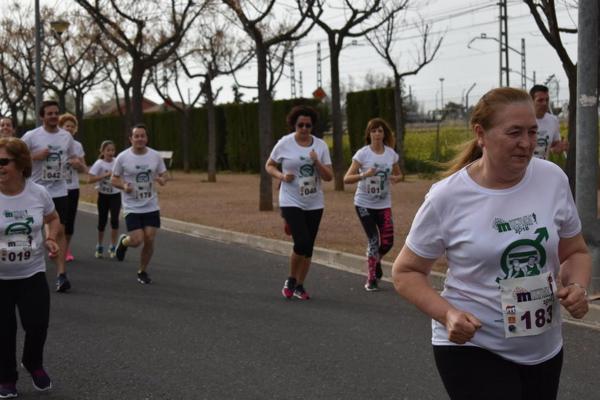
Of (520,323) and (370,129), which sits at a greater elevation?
(370,129)

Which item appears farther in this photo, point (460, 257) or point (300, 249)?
point (300, 249)

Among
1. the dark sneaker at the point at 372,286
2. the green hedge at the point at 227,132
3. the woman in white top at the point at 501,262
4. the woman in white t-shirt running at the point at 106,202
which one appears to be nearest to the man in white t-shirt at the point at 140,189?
the dark sneaker at the point at 372,286

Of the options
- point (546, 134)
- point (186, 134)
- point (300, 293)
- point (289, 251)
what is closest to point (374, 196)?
point (300, 293)

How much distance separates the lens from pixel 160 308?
818cm

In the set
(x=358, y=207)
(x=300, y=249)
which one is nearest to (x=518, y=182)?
(x=300, y=249)

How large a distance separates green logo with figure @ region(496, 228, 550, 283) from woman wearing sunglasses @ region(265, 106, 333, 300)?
17.7 feet

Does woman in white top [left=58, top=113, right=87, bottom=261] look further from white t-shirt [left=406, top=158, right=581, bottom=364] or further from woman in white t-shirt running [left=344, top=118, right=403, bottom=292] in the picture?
white t-shirt [left=406, top=158, right=581, bottom=364]

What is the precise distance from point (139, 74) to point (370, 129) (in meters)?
16.1

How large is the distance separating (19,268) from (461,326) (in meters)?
3.37

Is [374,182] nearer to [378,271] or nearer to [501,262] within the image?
[378,271]

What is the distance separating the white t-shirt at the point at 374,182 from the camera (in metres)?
9.05

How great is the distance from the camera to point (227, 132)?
41.6 m

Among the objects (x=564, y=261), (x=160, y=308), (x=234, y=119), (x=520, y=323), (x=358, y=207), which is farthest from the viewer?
(x=234, y=119)

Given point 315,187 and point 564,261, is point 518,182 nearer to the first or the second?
point 564,261
